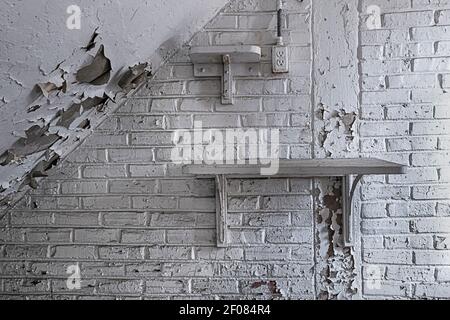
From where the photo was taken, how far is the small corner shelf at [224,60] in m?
1.47

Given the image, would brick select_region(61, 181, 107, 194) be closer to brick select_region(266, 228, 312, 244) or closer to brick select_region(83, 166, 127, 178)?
brick select_region(83, 166, 127, 178)

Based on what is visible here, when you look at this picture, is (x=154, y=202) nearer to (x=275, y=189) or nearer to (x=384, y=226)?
(x=275, y=189)

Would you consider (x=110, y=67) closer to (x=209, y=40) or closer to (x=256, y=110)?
(x=209, y=40)

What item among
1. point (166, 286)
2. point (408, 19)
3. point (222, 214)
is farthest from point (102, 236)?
point (408, 19)

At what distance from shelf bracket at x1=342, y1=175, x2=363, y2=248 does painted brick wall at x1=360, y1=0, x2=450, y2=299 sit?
0.05 m

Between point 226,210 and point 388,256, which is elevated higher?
point 226,210

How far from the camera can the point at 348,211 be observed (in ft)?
5.16

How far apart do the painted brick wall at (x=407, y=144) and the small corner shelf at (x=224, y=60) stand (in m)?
0.43

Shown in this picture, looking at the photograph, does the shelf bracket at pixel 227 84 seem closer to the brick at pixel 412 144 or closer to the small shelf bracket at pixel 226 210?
the small shelf bracket at pixel 226 210

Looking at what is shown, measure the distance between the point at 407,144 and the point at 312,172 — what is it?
438mm

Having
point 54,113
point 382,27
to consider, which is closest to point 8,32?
point 54,113
